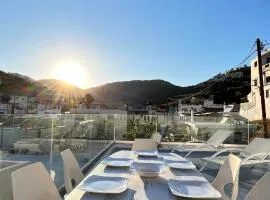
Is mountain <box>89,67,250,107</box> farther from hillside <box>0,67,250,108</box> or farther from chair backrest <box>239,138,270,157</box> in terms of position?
chair backrest <box>239,138,270,157</box>

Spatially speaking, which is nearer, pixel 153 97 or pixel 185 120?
pixel 185 120

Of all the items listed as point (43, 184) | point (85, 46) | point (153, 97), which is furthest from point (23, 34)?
point (153, 97)

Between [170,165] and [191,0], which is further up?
[191,0]

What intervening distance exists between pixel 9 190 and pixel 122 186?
939mm

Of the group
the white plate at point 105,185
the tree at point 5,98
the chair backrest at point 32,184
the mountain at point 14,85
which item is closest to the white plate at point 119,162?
the white plate at point 105,185

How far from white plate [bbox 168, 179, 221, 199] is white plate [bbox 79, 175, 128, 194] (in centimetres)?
35

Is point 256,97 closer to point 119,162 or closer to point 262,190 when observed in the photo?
point 119,162

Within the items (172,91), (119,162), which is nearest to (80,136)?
(119,162)

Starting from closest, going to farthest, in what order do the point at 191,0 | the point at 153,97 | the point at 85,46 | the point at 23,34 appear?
the point at 191,0
the point at 23,34
the point at 85,46
the point at 153,97

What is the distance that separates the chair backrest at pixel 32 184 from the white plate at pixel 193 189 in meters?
0.91

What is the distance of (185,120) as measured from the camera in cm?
1167

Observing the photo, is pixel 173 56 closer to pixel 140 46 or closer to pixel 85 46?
pixel 140 46

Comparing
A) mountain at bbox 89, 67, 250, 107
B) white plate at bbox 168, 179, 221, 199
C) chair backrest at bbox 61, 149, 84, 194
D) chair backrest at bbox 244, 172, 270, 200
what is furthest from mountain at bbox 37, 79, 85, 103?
chair backrest at bbox 244, 172, 270, 200

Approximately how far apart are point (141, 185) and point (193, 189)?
384mm
